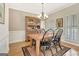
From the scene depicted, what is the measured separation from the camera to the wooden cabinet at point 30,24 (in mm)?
1733

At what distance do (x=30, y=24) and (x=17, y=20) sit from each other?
9.2 inches

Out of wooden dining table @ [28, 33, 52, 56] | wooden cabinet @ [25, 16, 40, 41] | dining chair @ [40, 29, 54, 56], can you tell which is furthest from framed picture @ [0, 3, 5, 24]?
dining chair @ [40, 29, 54, 56]

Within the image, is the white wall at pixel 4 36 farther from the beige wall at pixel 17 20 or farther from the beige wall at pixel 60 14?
the beige wall at pixel 60 14

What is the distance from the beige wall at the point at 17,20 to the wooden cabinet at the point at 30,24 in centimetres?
6

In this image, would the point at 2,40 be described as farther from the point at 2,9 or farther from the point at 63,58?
the point at 63,58

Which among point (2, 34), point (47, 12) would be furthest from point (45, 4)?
point (2, 34)

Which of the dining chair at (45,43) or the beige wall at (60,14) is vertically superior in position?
the beige wall at (60,14)

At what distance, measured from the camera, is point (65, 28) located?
1.75 metres

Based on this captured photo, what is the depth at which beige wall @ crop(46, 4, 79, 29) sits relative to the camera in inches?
65.4

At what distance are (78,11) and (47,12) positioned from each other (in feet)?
1.67

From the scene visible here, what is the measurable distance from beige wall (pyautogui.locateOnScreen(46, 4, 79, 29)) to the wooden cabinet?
0.19m

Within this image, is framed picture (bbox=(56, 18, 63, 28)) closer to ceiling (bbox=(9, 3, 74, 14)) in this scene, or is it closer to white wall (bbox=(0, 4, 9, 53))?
ceiling (bbox=(9, 3, 74, 14))

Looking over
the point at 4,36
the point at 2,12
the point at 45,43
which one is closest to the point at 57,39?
the point at 45,43

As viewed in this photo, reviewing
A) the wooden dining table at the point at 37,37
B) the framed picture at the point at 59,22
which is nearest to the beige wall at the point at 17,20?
the wooden dining table at the point at 37,37
